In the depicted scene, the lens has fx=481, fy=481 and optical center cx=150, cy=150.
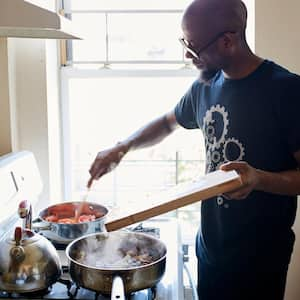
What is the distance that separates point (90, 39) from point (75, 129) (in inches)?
14.9

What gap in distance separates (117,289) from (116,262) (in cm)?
27

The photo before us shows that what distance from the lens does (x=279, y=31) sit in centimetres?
170

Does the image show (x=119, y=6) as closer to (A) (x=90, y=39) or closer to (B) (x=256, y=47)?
(A) (x=90, y=39)

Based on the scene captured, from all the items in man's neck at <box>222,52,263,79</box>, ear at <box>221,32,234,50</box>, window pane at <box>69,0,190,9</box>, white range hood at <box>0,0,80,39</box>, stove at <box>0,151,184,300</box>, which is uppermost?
window pane at <box>69,0,190,9</box>

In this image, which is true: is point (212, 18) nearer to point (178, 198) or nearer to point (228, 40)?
point (228, 40)

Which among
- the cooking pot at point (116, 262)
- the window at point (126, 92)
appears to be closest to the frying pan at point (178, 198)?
the cooking pot at point (116, 262)

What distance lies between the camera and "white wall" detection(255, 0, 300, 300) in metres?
1.69

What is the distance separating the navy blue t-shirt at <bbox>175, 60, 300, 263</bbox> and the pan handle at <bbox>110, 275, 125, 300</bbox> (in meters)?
0.45

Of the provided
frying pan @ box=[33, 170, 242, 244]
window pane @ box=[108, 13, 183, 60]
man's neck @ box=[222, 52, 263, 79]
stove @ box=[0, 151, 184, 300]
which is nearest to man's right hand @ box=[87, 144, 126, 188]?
stove @ box=[0, 151, 184, 300]

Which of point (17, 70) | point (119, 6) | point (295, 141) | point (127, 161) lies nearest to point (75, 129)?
point (127, 161)

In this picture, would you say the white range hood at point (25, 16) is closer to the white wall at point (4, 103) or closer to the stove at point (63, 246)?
the stove at point (63, 246)

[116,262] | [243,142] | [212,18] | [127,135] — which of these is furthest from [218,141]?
[127,135]

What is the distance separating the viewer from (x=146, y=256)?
123 cm

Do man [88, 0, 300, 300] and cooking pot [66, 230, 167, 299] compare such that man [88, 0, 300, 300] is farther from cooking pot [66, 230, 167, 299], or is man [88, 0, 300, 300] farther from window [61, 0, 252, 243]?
window [61, 0, 252, 243]
